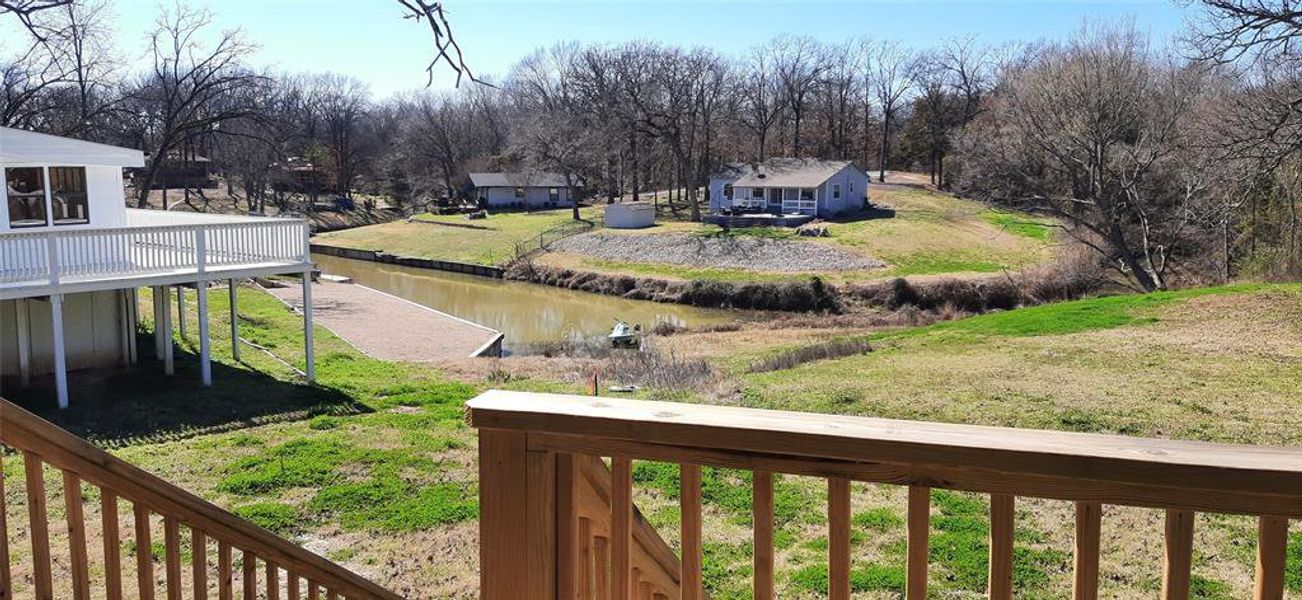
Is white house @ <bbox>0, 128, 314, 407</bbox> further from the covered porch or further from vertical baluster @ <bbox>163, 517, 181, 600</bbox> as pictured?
vertical baluster @ <bbox>163, 517, 181, 600</bbox>

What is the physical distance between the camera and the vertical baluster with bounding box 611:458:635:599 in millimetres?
1867

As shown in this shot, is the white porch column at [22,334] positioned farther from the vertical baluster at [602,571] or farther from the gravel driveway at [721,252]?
the gravel driveway at [721,252]

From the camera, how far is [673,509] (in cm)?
870

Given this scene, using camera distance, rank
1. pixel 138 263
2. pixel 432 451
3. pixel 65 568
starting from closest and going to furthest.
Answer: pixel 65 568
pixel 432 451
pixel 138 263

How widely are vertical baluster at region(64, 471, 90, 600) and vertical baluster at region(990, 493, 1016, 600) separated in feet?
7.68

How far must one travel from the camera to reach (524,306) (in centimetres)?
3581

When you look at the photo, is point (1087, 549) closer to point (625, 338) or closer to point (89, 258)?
point (89, 258)

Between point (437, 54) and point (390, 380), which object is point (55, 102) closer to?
point (390, 380)

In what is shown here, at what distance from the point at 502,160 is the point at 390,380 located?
2191 inches

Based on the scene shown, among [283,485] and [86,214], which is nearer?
[283,485]

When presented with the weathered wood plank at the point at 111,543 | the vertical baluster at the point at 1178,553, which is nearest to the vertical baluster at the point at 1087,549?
the vertical baluster at the point at 1178,553

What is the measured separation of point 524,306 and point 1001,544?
3458cm

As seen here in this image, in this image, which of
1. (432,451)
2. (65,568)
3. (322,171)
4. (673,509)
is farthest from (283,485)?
(322,171)

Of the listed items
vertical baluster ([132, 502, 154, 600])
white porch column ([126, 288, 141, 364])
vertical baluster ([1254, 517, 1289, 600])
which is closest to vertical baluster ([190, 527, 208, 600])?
vertical baluster ([132, 502, 154, 600])
